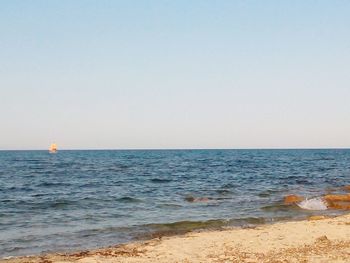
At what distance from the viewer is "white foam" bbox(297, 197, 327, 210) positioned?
72.6 ft

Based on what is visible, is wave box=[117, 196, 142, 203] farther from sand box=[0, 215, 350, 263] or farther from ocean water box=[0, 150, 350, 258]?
sand box=[0, 215, 350, 263]

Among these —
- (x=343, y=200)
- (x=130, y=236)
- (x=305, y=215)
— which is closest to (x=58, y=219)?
(x=130, y=236)

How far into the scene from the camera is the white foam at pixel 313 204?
72.6 ft

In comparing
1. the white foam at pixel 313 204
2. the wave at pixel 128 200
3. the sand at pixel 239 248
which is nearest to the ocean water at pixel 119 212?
the wave at pixel 128 200

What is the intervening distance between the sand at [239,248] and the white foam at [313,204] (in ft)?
23.4

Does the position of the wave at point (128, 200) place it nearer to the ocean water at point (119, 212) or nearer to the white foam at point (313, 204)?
the ocean water at point (119, 212)

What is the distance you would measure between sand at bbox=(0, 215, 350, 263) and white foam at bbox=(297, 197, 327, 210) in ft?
23.4

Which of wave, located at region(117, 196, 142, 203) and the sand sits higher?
the sand

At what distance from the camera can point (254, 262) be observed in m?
10.6

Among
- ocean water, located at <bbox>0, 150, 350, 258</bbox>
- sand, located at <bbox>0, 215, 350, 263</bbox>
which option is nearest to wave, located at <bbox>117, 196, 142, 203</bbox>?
ocean water, located at <bbox>0, 150, 350, 258</bbox>

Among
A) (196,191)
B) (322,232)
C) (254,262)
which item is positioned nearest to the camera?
(254,262)

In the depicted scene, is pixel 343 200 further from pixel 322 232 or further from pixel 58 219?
pixel 58 219

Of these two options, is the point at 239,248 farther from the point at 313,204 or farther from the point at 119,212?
the point at 313,204

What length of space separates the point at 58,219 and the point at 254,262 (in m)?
11.2
